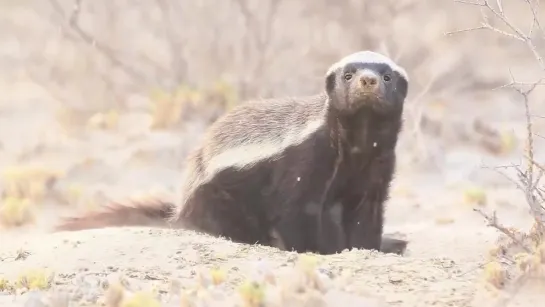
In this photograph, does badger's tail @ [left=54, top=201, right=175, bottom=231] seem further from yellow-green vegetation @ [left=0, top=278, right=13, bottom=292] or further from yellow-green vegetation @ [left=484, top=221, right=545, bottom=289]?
yellow-green vegetation @ [left=484, top=221, right=545, bottom=289]

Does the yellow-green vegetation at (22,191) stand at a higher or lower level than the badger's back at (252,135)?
lower

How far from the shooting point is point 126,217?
15.7 feet

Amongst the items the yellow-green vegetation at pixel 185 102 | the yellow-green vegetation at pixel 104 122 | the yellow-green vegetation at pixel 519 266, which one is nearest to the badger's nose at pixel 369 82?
the yellow-green vegetation at pixel 519 266

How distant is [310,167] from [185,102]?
413 cm

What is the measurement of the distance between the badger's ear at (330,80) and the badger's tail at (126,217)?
1268mm

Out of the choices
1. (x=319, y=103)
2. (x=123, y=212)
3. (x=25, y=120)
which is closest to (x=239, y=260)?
(x=319, y=103)

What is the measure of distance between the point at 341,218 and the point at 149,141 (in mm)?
3634

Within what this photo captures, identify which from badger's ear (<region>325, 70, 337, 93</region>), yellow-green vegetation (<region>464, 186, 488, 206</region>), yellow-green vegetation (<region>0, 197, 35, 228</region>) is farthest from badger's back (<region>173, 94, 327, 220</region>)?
yellow-green vegetation (<region>464, 186, 488, 206</region>)

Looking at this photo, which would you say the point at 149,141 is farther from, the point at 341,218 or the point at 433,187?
the point at 341,218

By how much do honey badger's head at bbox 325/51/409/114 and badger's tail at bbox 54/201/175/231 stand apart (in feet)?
4.33

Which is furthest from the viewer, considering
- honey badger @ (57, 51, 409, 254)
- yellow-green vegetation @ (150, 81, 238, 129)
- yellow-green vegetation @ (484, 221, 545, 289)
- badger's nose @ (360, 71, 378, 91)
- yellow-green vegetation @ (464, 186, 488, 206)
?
yellow-green vegetation @ (150, 81, 238, 129)

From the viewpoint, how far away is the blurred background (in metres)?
6.72

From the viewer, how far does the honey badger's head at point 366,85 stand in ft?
13.1

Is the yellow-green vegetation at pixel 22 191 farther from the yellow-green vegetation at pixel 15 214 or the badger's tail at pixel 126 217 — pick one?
the badger's tail at pixel 126 217
